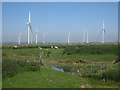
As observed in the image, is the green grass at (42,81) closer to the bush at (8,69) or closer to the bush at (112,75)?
the bush at (8,69)

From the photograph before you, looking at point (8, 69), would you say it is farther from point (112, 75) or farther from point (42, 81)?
point (112, 75)

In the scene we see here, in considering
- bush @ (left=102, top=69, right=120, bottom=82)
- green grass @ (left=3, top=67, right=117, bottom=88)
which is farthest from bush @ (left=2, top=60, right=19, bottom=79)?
bush @ (left=102, top=69, right=120, bottom=82)

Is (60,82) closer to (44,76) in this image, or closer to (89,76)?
(44,76)

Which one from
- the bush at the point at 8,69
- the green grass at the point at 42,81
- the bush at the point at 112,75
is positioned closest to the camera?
the green grass at the point at 42,81

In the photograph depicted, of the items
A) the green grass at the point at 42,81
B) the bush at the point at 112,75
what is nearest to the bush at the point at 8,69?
the green grass at the point at 42,81

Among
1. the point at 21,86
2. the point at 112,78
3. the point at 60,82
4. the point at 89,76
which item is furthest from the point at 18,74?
the point at 112,78

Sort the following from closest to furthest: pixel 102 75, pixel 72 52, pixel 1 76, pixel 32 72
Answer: pixel 1 76
pixel 32 72
pixel 102 75
pixel 72 52

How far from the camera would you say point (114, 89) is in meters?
9.16

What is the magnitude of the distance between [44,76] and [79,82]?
190 cm

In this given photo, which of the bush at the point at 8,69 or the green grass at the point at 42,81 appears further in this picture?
the bush at the point at 8,69

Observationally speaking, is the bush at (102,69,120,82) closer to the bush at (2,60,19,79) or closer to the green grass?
the green grass

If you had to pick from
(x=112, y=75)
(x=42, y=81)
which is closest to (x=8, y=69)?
(x=42, y=81)

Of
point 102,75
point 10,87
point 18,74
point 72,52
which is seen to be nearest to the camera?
point 10,87

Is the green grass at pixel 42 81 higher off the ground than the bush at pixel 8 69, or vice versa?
the bush at pixel 8 69
